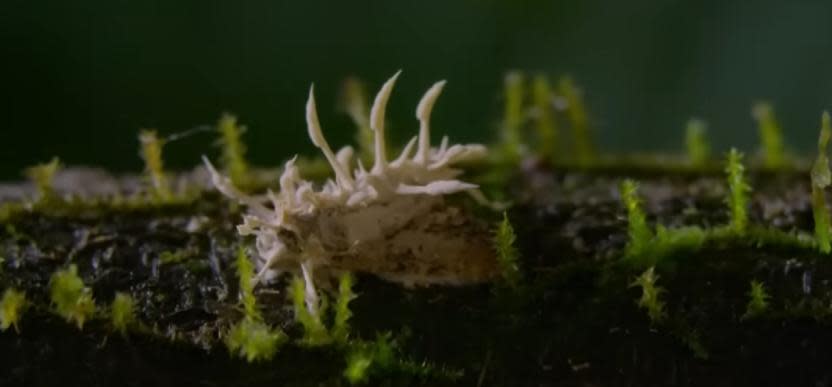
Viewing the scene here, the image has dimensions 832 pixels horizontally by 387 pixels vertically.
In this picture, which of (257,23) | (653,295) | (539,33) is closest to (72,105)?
(257,23)

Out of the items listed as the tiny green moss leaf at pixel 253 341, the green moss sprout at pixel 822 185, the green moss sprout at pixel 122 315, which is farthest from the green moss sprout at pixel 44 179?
the green moss sprout at pixel 822 185

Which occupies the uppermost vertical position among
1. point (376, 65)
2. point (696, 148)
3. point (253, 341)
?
point (376, 65)

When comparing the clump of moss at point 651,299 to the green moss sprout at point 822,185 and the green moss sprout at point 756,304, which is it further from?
the green moss sprout at point 822,185

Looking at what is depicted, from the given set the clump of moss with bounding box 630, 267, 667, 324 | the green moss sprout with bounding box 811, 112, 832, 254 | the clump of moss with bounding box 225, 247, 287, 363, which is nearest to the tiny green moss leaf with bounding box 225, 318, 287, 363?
the clump of moss with bounding box 225, 247, 287, 363

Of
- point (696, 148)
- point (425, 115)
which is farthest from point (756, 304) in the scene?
point (696, 148)

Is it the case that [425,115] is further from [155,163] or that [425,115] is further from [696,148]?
[696,148]

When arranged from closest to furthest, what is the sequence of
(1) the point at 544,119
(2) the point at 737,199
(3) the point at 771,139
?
(2) the point at 737,199 → (3) the point at 771,139 → (1) the point at 544,119
